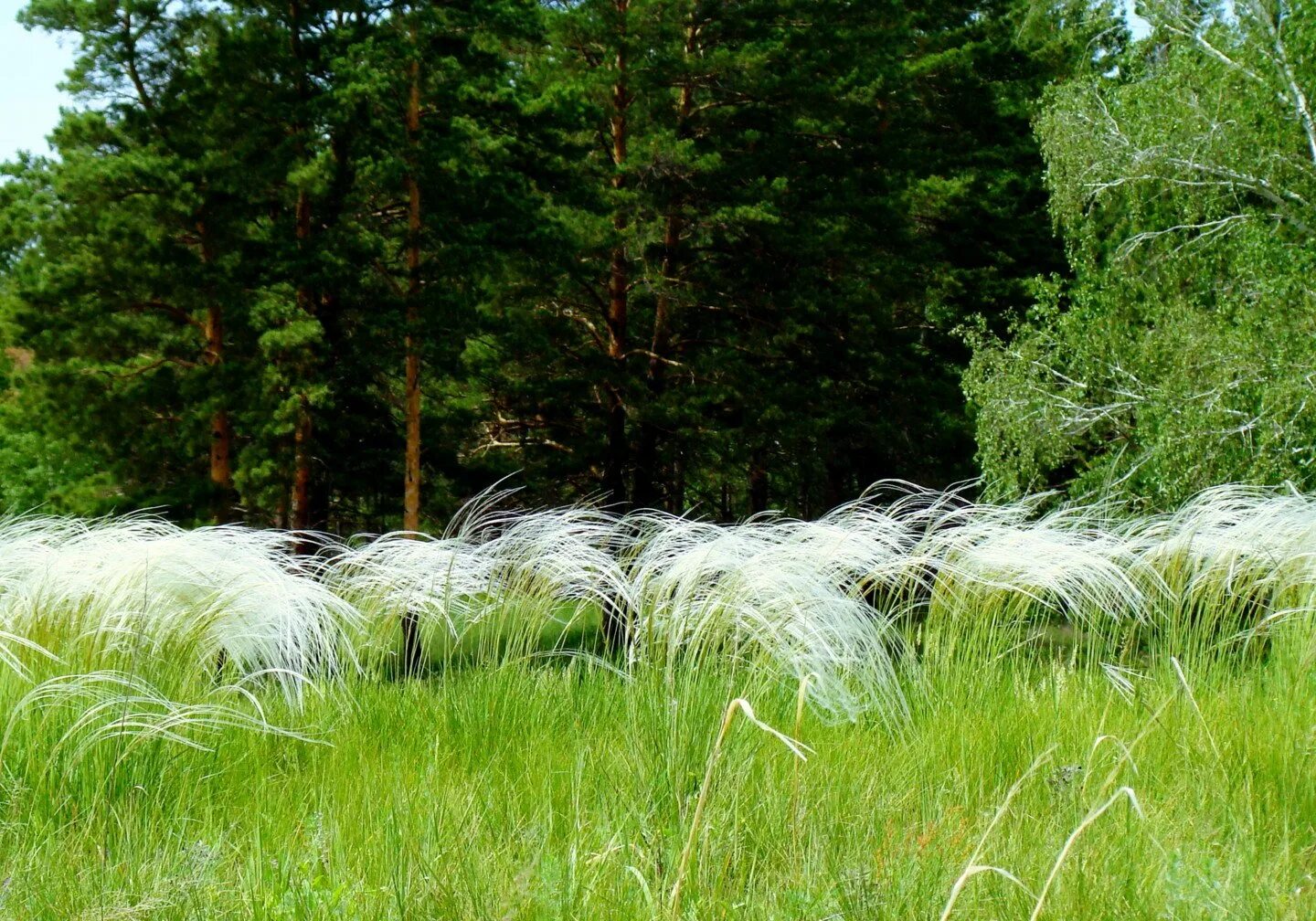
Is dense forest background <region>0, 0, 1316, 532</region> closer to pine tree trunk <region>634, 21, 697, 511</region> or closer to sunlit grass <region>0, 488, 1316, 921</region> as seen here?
pine tree trunk <region>634, 21, 697, 511</region>

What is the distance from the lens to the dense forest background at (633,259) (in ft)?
35.3

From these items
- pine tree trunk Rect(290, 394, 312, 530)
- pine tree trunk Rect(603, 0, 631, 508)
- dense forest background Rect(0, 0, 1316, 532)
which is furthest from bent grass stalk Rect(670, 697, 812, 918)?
pine tree trunk Rect(603, 0, 631, 508)

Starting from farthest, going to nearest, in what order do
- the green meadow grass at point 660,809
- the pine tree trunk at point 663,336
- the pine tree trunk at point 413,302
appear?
the pine tree trunk at point 663,336 < the pine tree trunk at point 413,302 < the green meadow grass at point 660,809

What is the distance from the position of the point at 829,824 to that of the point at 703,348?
14713 mm

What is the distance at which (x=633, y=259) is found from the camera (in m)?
16.2

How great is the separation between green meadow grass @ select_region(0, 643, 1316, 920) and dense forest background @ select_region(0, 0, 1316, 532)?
679cm

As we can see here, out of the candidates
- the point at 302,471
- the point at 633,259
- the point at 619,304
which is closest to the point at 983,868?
the point at 302,471

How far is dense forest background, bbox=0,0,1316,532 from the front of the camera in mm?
10766

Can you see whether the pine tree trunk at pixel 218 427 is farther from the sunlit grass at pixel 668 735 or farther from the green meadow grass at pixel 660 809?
the green meadow grass at pixel 660 809

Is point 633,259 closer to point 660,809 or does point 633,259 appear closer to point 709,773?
point 660,809

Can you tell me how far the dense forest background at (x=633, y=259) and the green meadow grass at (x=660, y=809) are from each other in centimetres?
679

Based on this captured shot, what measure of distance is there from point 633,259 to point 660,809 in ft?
46.1

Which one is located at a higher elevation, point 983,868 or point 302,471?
point 983,868

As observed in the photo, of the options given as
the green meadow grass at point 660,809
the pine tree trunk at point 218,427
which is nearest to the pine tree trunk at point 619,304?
the pine tree trunk at point 218,427
